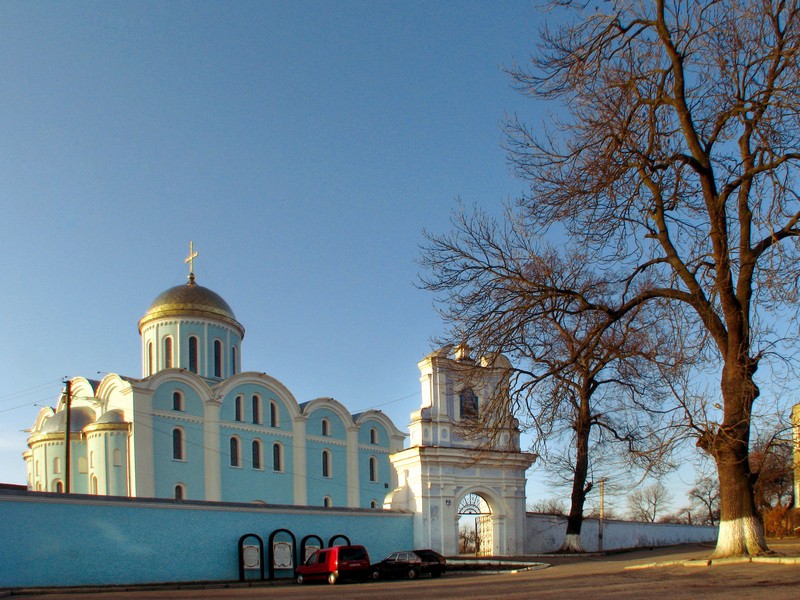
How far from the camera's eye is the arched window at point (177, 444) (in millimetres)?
40188

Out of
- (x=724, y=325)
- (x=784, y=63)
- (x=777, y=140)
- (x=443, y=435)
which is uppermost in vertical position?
(x=784, y=63)

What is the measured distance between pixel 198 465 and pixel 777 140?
107 feet

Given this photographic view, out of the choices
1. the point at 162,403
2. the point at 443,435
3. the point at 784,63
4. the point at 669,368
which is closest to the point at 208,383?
the point at 162,403

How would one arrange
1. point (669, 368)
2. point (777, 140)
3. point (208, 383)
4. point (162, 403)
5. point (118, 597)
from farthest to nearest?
point (208, 383) → point (162, 403) → point (118, 597) → point (669, 368) → point (777, 140)

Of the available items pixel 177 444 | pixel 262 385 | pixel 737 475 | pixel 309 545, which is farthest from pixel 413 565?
pixel 262 385

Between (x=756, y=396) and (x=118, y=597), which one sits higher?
(x=756, y=396)

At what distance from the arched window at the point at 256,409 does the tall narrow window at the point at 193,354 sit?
356cm

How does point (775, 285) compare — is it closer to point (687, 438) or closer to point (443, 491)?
point (687, 438)

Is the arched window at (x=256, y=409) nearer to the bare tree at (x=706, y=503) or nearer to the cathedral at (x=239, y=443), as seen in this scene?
the cathedral at (x=239, y=443)

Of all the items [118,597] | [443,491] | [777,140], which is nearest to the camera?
[777,140]

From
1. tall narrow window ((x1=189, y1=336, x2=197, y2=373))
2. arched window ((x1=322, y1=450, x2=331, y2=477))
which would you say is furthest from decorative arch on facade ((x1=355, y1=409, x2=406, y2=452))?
tall narrow window ((x1=189, y1=336, x2=197, y2=373))

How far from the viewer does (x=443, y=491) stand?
28.9 meters

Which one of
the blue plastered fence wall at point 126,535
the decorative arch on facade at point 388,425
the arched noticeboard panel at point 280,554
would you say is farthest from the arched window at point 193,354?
the arched noticeboard panel at point 280,554

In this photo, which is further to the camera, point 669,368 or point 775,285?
point 669,368
